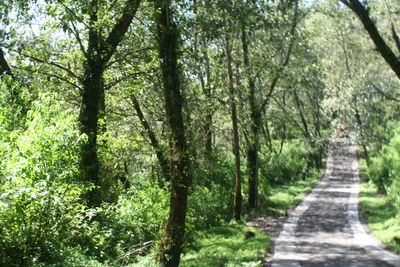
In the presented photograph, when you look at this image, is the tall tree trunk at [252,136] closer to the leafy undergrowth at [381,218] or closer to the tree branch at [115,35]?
the leafy undergrowth at [381,218]

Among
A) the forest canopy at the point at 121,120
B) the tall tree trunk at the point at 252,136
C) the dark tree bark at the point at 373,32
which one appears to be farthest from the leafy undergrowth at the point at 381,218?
the dark tree bark at the point at 373,32

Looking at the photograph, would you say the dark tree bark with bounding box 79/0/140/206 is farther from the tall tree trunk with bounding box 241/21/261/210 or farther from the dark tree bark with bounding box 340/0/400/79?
the tall tree trunk with bounding box 241/21/261/210

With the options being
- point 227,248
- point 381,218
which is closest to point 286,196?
point 381,218

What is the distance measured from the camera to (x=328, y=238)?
1493cm

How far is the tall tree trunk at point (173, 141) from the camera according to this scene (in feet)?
29.5

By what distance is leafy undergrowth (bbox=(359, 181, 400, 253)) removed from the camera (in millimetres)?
13509

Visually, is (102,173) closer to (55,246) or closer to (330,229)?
(55,246)

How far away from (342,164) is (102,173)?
130ft

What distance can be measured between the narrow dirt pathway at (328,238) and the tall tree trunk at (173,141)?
3564 millimetres

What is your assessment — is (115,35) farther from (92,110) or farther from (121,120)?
(121,120)

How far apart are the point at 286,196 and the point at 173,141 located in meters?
18.4

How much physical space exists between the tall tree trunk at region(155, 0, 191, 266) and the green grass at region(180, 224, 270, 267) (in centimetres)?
193

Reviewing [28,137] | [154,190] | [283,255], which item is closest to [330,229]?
[283,255]

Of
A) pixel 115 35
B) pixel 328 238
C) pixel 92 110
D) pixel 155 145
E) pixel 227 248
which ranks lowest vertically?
pixel 328 238
